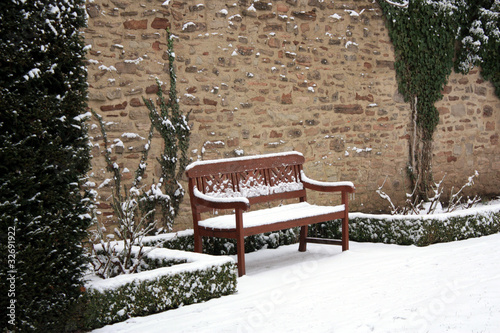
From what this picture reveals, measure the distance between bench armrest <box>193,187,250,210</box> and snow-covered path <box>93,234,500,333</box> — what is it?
60 cm

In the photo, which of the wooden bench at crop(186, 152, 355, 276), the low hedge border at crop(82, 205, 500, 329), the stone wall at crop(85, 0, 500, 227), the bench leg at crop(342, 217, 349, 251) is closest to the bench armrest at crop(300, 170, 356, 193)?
the wooden bench at crop(186, 152, 355, 276)

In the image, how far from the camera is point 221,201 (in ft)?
14.6

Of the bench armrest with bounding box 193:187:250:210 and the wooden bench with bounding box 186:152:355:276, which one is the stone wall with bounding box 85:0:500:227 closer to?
the wooden bench with bounding box 186:152:355:276

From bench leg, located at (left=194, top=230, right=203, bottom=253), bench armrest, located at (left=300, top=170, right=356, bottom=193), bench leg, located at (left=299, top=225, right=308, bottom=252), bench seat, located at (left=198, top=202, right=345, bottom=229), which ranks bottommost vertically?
bench leg, located at (left=299, top=225, right=308, bottom=252)

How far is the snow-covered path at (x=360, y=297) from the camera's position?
3.10 metres

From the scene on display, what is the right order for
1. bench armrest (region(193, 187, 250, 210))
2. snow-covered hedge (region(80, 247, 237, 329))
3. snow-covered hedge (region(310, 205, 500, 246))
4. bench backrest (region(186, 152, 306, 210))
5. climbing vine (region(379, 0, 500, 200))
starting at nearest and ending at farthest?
snow-covered hedge (region(80, 247, 237, 329)), bench armrest (region(193, 187, 250, 210)), bench backrest (region(186, 152, 306, 210)), snow-covered hedge (region(310, 205, 500, 246)), climbing vine (region(379, 0, 500, 200))

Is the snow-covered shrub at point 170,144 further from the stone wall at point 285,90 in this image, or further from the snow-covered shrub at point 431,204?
the snow-covered shrub at point 431,204

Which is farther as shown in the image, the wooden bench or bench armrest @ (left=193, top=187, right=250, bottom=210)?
the wooden bench

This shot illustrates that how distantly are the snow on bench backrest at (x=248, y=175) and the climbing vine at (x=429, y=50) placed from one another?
332 cm

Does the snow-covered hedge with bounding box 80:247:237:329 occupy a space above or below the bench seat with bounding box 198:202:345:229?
below

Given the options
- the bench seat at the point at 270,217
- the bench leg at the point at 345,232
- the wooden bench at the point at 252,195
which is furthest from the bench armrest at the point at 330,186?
the bench leg at the point at 345,232

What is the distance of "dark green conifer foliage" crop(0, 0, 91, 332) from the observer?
9.08 ft

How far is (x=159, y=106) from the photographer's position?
5906 millimetres

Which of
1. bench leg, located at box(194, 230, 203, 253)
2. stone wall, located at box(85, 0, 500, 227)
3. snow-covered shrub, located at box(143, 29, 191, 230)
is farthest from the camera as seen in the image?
snow-covered shrub, located at box(143, 29, 191, 230)
